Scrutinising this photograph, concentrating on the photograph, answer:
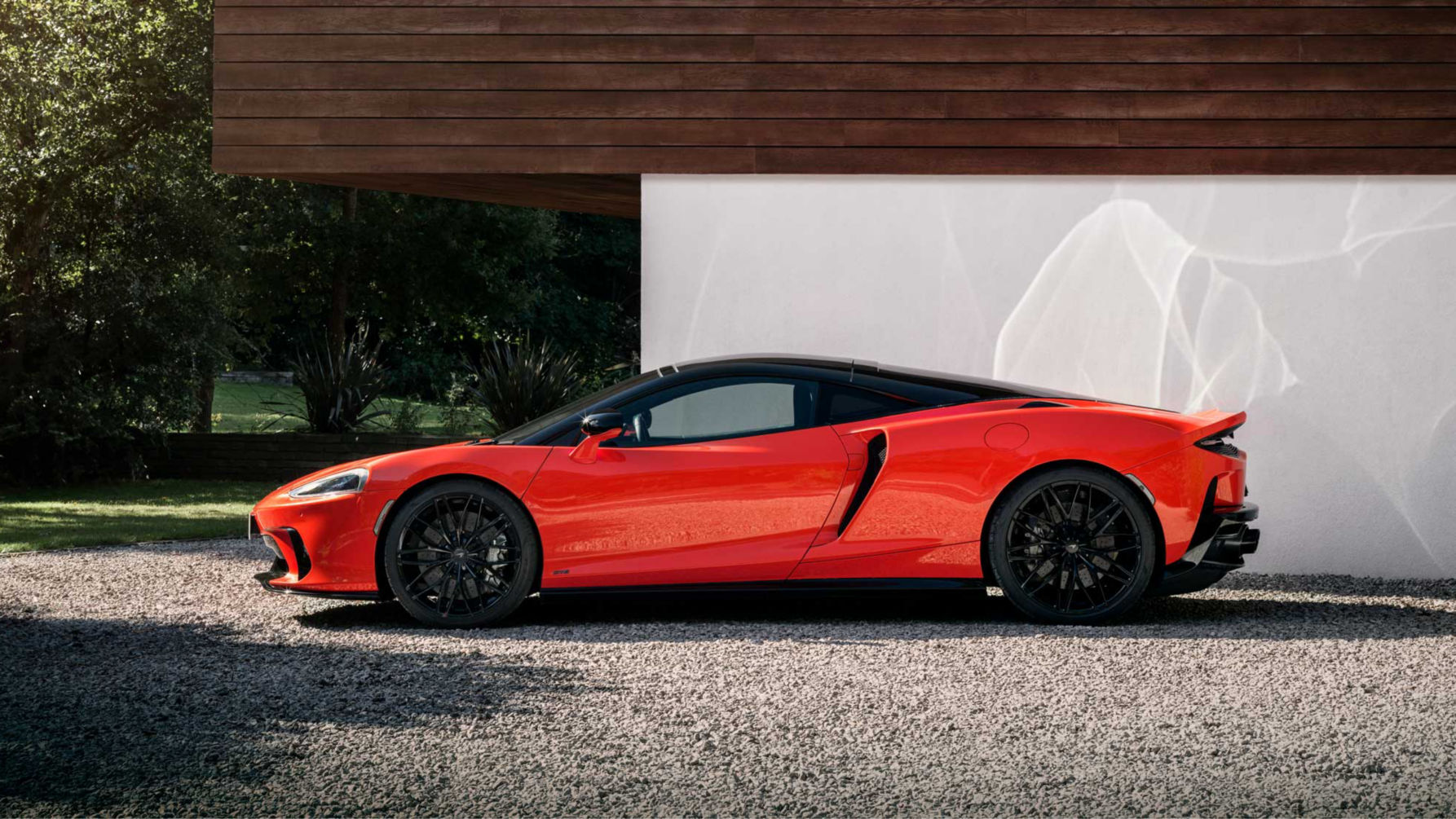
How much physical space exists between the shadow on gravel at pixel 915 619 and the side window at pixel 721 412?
0.76 metres

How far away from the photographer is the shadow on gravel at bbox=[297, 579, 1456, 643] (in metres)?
6.00

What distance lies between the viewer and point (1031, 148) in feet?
27.8

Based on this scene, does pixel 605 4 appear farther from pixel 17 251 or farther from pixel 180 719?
pixel 17 251

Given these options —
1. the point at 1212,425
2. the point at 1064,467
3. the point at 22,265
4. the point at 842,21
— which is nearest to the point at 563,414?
the point at 1064,467

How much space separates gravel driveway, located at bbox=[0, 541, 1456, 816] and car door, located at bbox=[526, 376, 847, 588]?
0.93ft

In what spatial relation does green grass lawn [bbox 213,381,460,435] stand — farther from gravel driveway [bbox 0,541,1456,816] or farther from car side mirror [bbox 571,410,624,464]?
gravel driveway [bbox 0,541,1456,816]

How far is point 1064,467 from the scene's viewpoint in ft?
20.0

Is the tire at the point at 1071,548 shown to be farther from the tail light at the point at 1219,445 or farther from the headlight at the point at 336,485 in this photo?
the headlight at the point at 336,485

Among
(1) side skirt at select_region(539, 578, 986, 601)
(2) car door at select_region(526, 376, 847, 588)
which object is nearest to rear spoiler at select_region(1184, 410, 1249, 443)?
(1) side skirt at select_region(539, 578, 986, 601)

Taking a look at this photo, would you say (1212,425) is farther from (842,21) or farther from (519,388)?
(519,388)

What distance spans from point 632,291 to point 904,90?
28.7 metres

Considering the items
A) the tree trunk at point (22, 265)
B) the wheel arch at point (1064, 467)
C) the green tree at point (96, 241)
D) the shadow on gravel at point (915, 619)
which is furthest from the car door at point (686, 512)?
the tree trunk at point (22, 265)

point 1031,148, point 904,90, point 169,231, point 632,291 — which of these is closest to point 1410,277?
point 1031,148

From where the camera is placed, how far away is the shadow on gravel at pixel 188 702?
379 cm
